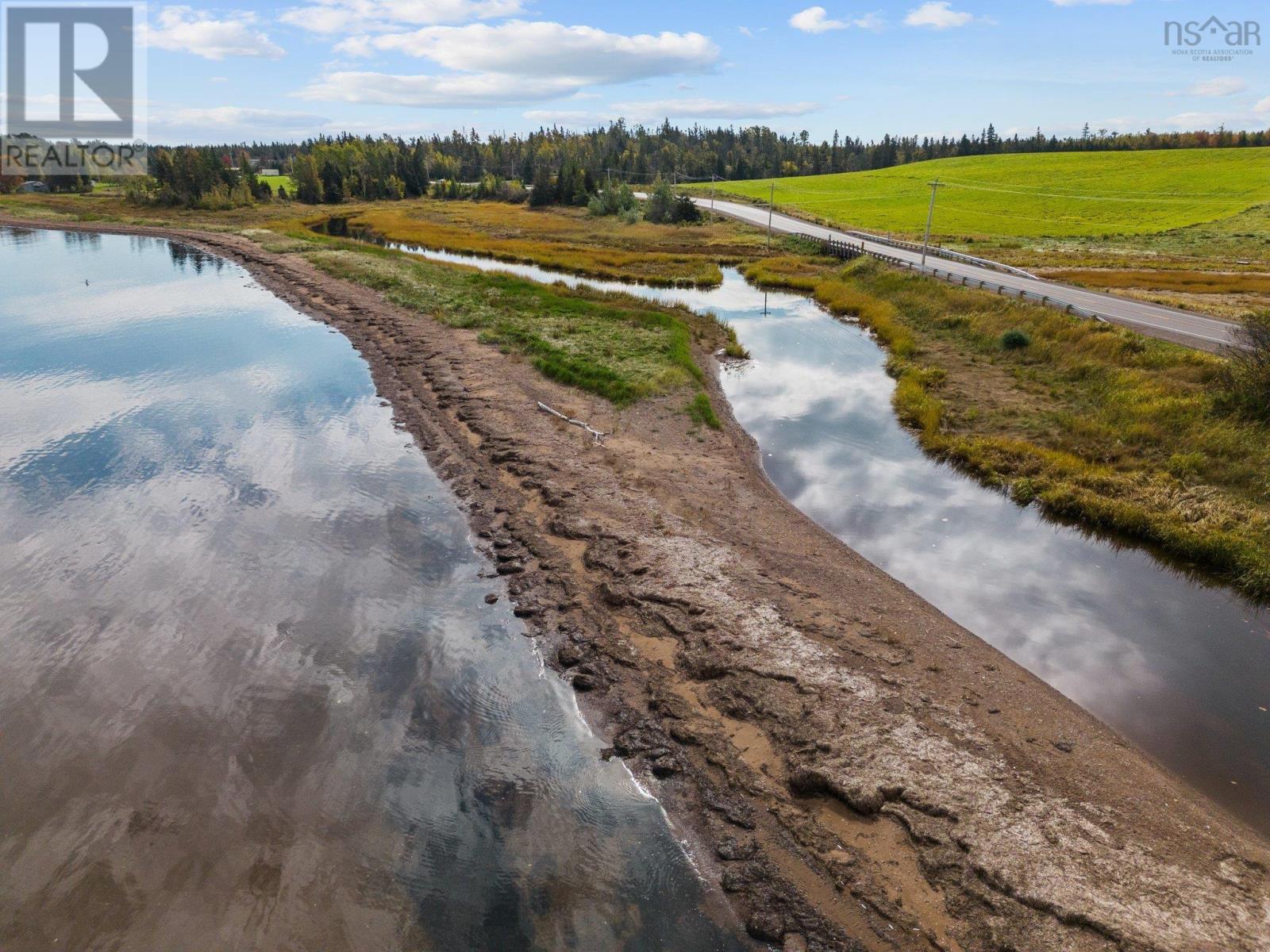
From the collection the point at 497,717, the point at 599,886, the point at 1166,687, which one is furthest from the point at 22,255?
the point at 1166,687

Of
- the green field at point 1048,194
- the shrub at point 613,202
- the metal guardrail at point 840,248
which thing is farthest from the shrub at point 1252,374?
the shrub at point 613,202

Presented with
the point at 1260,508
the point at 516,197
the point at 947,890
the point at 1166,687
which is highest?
the point at 516,197

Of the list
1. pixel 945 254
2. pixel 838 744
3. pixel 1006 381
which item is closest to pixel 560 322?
pixel 1006 381

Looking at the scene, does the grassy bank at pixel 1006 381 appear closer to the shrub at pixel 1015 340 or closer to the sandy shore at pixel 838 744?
the shrub at pixel 1015 340

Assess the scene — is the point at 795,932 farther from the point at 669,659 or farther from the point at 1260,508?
the point at 1260,508

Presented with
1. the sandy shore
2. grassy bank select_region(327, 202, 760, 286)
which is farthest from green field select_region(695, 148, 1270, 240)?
the sandy shore

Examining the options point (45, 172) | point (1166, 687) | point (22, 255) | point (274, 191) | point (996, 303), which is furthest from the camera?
point (274, 191)

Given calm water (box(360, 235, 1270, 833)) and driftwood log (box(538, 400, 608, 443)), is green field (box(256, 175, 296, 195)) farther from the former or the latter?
calm water (box(360, 235, 1270, 833))

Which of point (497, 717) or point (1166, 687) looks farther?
point (1166, 687)

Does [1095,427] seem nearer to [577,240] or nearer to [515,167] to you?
[577,240]
